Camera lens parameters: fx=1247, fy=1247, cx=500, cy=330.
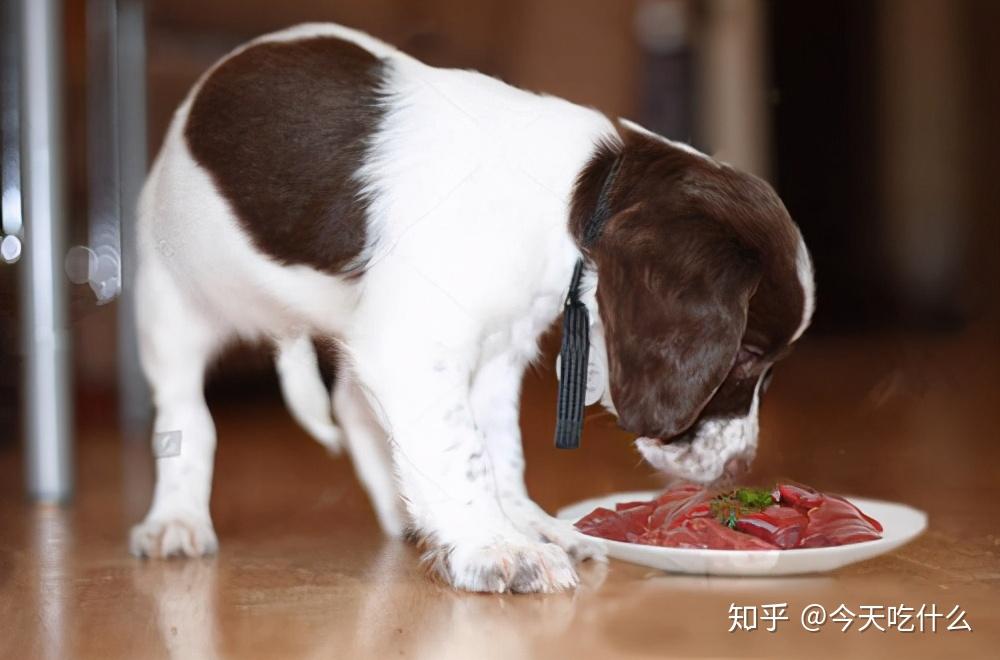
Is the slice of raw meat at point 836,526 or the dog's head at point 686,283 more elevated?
the dog's head at point 686,283

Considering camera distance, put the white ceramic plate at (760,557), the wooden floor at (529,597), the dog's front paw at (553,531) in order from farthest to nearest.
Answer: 1. the dog's front paw at (553,531)
2. the white ceramic plate at (760,557)
3. the wooden floor at (529,597)

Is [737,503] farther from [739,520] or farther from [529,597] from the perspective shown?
[529,597]

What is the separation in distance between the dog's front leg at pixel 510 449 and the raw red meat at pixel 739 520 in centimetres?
3

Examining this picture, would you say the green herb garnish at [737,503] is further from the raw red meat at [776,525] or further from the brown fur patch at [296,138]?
the brown fur patch at [296,138]

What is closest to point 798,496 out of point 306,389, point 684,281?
point 684,281

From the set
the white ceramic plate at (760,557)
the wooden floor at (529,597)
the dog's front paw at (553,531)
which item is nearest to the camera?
the wooden floor at (529,597)

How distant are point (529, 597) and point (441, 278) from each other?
323 millimetres

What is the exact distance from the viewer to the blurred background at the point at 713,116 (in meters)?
1.23

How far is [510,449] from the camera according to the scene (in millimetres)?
1310

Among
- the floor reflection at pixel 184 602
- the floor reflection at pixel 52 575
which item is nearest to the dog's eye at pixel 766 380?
the floor reflection at pixel 184 602

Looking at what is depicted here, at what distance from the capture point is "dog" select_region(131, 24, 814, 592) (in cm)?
120

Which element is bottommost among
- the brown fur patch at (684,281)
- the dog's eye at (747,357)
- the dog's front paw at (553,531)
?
the dog's front paw at (553,531)

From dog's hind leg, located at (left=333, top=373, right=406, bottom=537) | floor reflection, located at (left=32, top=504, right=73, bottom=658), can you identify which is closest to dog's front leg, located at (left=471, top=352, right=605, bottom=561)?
dog's hind leg, located at (left=333, top=373, right=406, bottom=537)

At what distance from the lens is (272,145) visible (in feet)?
4.32
